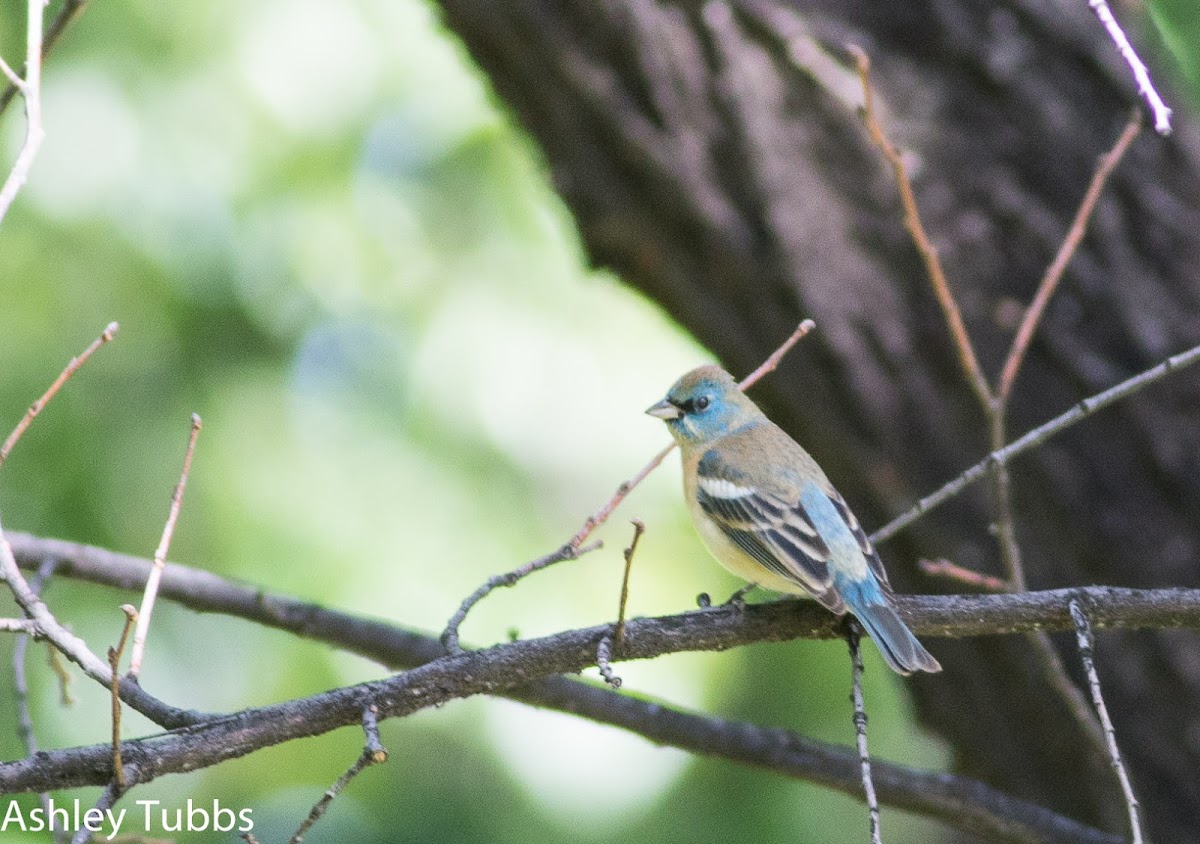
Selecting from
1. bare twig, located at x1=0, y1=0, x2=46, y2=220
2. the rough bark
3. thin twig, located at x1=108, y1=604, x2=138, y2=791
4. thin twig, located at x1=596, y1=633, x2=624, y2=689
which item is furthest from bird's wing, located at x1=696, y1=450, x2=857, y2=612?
bare twig, located at x1=0, y1=0, x2=46, y2=220

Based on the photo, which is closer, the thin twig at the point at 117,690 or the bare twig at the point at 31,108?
the thin twig at the point at 117,690

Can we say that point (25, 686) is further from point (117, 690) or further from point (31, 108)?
point (31, 108)

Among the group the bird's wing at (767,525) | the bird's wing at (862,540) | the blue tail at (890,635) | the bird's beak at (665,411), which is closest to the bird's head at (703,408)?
the bird's beak at (665,411)

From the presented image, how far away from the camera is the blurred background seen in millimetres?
4961

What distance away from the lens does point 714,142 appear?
14.4 feet

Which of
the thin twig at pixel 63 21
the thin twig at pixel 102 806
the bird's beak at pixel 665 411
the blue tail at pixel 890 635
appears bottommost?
the thin twig at pixel 102 806

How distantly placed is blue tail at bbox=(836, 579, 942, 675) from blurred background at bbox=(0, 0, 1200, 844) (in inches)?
68.5

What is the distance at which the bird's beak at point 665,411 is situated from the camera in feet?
14.6

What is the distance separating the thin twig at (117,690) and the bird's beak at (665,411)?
248cm

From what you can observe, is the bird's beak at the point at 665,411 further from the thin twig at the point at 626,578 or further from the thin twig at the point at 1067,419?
the thin twig at the point at 626,578

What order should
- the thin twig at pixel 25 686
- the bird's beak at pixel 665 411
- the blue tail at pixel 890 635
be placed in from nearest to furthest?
1. the thin twig at pixel 25 686
2. the blue tail at pixel 890 635
3. the bird's beak at pixel 665 411

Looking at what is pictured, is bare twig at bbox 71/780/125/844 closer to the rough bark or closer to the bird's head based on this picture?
the bird's head

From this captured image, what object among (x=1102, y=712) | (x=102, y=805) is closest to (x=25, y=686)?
(x=102, y=805)

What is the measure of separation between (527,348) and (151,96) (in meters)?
1.92
